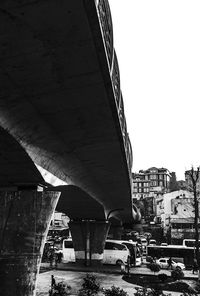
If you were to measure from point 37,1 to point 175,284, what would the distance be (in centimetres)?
1984

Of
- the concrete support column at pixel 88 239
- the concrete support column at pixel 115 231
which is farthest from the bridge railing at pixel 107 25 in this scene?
the concrete support column at pixel 115 231

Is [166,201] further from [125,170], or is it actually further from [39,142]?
[39,142]

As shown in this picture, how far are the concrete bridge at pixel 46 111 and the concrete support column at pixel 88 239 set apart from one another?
19.9 meters

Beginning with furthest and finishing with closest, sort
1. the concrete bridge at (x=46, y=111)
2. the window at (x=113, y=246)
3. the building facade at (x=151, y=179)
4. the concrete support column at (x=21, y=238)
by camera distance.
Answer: the building facade at (x=151, y=179) < the window at (x=113, y=246) < the concrete support column at (x=21, y=238) < the concrete bridge at (x=46, y=111)

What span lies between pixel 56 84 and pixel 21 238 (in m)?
5.94

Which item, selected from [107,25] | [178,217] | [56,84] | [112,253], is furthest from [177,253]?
[107,25]

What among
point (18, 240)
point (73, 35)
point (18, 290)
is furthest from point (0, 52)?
point (18, 290)

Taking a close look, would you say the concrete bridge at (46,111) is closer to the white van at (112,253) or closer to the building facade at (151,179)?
the white van at (112,253)

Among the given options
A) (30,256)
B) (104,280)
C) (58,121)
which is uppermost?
(58,121)

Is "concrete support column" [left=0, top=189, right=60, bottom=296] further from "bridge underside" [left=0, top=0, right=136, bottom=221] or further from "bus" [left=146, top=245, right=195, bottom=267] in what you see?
"bus" [left=146, top=245, right=195, bottom=267]

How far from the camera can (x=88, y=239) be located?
119 feet

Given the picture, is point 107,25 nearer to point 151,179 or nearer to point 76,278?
point 76,278

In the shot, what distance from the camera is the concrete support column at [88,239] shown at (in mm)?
35875

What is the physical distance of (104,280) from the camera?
25.2 metres
